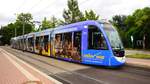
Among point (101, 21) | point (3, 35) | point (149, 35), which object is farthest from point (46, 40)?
point (3, 35)

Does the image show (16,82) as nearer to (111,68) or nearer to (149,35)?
(111,68)

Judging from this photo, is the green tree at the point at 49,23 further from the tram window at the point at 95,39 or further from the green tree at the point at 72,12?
the tram window at the point at 95,39


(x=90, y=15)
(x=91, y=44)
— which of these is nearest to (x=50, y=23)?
(x=90, y=15)

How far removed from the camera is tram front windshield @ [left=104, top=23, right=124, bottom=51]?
762 inches

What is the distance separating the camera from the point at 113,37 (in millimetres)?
19828

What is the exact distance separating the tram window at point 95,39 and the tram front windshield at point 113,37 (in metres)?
0.42

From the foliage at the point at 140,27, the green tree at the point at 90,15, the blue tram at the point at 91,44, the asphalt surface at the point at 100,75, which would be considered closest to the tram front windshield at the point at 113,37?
the blue tram at the point at 91,44

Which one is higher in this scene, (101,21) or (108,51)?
(101,21)

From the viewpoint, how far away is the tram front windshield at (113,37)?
19.4 m

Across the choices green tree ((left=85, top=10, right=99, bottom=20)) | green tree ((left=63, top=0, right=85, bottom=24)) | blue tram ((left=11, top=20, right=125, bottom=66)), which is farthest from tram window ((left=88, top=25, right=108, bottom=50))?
green tree ((left=63, top=0, right=85, bottom=24))

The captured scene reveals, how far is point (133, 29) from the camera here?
77312mm

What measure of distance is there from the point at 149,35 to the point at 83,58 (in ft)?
168

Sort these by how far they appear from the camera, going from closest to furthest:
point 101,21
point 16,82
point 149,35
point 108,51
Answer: point 16,82 < point 108,51 < point 101,21 < point 149,35

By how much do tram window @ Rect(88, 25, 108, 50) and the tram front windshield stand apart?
16.4 inches
